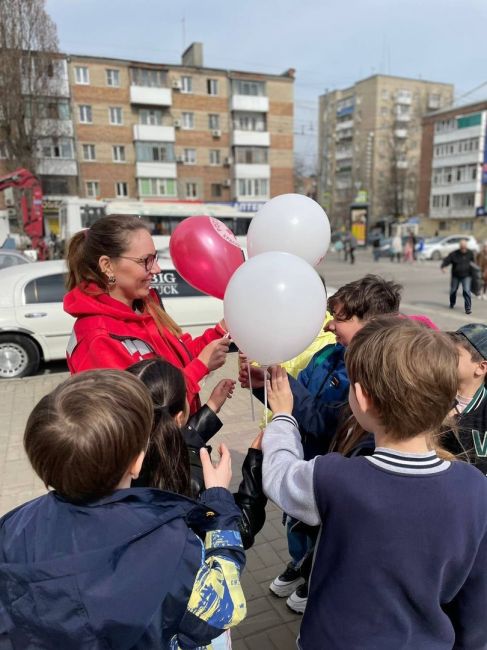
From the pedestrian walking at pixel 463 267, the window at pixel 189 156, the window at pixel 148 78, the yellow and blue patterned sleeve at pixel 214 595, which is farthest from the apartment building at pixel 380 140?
the yellow and blue patterned sleeve at pixel 214 595

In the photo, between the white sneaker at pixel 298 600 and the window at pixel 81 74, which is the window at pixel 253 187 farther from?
the white sneaker at pixel 298 600

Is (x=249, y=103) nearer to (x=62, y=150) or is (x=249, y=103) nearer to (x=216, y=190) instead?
(x=216, y=190)

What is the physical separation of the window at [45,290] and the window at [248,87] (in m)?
38.9

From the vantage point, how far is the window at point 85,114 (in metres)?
36.0

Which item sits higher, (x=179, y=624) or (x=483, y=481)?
(x=483, y=481)

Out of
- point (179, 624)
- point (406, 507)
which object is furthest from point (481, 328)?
point (179, 624)

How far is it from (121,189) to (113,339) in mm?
39978

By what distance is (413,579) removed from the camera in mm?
1098

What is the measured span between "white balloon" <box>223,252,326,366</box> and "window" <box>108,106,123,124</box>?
40.6 meters

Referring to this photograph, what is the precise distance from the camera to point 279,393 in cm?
165

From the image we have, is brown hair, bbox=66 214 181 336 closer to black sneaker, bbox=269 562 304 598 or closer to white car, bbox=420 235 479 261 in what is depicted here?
black sneaker, bbox=269 562 304 598

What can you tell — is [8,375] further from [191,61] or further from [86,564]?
[191,61]

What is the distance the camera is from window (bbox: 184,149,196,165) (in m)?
40.0

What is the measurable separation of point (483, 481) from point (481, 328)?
1226 millimetres
